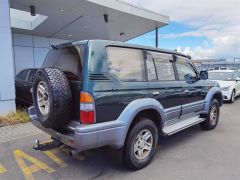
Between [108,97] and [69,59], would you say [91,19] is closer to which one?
[69,59]

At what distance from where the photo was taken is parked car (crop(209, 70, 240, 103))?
993 centimetres

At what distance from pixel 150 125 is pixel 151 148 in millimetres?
435

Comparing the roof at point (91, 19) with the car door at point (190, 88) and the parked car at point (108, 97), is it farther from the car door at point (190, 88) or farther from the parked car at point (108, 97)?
the parked car at point (108, 97)

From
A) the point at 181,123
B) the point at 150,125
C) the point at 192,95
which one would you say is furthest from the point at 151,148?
the point at 192,95

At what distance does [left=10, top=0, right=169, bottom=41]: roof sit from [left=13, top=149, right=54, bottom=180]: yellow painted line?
21.0 ft

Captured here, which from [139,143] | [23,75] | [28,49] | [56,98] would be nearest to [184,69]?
[139,143]

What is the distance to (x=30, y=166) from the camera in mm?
3697

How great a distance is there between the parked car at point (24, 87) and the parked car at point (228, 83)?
809 centimetres

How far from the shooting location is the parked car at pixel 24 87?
24.7 feet

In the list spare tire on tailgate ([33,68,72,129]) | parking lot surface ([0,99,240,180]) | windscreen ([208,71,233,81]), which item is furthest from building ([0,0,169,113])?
spare tire on tailgate ([33,68,72,129])

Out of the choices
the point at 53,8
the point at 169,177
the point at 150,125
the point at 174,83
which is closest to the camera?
the point at 169,177

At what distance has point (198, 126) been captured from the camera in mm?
6121

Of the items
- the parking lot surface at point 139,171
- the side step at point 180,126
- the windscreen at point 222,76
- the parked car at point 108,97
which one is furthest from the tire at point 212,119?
the windscreen at point 222,76

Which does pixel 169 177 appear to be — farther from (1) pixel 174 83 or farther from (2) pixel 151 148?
(1) pixel 174 83
